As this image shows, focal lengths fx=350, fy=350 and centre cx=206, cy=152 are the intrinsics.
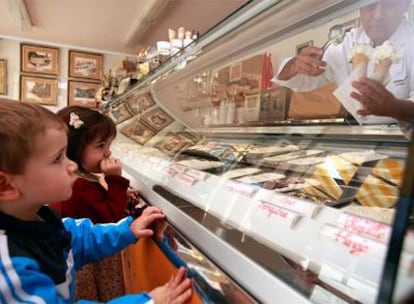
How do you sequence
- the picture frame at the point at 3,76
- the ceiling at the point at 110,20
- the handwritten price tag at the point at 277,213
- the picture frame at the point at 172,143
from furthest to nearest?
the picture frame at the point at 3,76
the ceiling at the point at 110,20
the picture frame at the point at 172,143
the handwritten price tag at the point at 277,213

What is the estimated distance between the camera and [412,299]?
11.4 inches

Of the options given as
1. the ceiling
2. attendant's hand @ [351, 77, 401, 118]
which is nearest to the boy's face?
attendant's hand @ [351, 77, 401, 118]

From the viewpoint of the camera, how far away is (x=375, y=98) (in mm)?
868

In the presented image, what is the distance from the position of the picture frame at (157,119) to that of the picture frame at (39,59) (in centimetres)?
468

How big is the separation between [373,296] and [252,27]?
75 cm

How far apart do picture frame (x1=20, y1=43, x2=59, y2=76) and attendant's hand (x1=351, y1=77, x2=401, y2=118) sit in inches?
242

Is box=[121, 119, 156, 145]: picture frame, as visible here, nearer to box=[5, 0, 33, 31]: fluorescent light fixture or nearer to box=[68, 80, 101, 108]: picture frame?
box=[5, 0, 33, 31]: fluorescent light fixture

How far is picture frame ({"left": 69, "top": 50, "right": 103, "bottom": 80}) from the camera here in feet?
20.5

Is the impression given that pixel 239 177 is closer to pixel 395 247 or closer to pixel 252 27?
pixel 252 27

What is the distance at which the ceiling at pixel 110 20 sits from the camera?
13.0 ft

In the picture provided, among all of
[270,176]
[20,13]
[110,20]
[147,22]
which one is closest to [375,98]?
[270,176]

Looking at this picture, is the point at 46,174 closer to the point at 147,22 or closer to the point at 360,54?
the point at 360,54

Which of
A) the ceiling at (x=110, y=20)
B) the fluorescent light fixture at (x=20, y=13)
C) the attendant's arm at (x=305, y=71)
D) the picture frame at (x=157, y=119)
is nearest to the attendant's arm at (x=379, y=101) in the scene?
the attendant's arm at (x=305, y=71)

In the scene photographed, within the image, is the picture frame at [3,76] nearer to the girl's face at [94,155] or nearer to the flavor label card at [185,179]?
the girl's face at [94,155]
